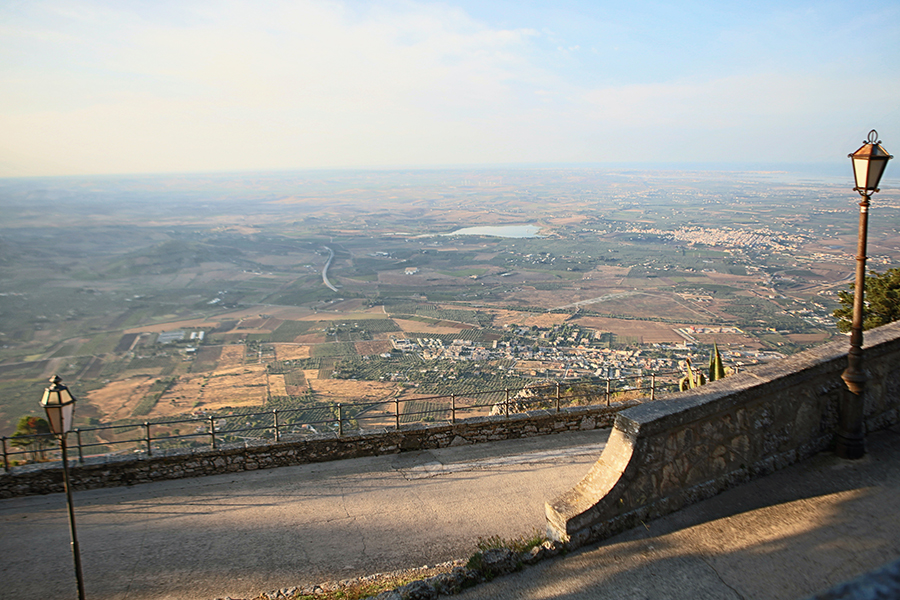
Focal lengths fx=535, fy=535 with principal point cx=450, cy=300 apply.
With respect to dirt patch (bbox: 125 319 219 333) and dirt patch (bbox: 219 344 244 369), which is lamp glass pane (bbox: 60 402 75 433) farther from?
dirt patch (bbox: 125 319 219 333)

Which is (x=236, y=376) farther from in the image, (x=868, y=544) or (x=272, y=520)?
(x=868, y=544)

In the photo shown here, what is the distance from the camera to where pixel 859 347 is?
582cm

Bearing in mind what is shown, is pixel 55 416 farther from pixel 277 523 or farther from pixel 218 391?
pixel 218 391

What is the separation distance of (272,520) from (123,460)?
3486 millimetres

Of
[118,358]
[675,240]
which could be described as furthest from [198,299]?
[675,240]

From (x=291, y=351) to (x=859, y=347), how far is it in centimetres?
4167

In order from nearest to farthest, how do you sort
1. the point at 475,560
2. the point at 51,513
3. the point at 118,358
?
the point at 475,560, the point at 51,513, the point at 118,358

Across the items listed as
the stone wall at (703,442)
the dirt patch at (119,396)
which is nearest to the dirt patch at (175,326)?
the dirt patch at (119,396)

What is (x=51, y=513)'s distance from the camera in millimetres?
8125

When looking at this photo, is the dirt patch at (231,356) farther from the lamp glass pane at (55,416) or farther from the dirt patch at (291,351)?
the lamp glass pane at (55,416)

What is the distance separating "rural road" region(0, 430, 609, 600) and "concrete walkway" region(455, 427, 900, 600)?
1.86 metres

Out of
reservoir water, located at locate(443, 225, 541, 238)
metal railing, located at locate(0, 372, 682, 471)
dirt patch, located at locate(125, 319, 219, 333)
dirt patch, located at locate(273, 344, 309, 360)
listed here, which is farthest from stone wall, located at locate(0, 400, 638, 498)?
reservoir water, located at locate(443, 225, 541, 238)

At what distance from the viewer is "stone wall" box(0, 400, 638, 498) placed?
350 inches

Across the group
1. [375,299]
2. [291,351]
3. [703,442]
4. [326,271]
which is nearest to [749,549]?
[703,442]
